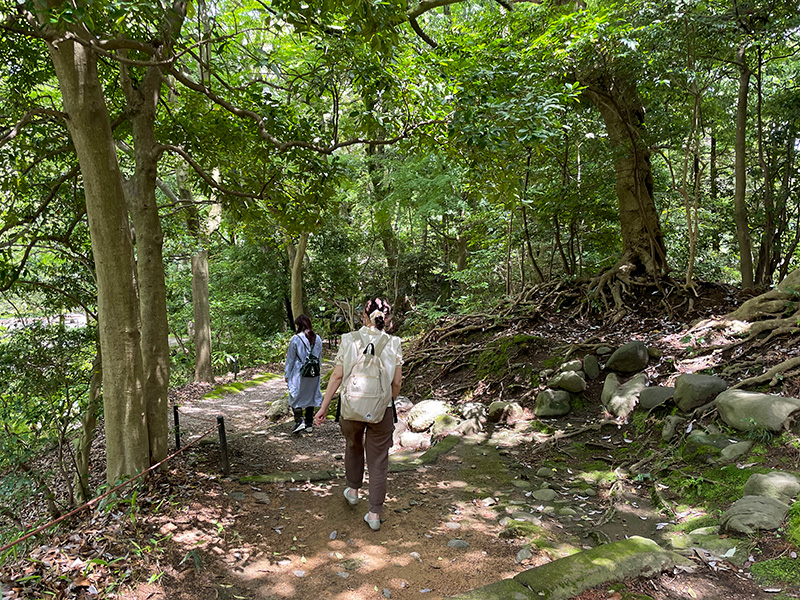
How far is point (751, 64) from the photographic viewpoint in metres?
8.92

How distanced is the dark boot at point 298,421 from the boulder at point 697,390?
5.27 meters

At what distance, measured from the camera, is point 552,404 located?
7117 mm

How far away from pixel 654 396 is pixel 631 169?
539cm

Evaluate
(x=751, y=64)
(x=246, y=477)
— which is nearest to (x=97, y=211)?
(x=246, y=477)

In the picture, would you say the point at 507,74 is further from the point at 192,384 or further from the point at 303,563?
the point at 192,384

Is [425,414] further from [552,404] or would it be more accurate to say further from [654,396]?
[654,396]

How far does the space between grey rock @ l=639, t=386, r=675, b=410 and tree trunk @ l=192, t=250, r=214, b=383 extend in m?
10.7

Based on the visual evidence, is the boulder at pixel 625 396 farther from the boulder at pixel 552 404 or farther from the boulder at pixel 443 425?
the boulder at pixel 443 425

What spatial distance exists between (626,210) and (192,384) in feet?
38.5

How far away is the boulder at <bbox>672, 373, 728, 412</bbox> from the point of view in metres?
5.38

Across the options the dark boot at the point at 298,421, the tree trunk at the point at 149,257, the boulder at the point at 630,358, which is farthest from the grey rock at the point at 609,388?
the tree trunk at the point at 149,257

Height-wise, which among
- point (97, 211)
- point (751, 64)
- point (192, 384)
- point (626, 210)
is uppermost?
point (751, 64)

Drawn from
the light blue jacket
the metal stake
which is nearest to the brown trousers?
the metal stake

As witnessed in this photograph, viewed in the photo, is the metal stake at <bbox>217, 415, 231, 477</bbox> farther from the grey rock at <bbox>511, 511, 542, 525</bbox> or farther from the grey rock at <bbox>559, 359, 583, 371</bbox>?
the grey rock at <bbox>559, 359, 583, 371</bbox>
